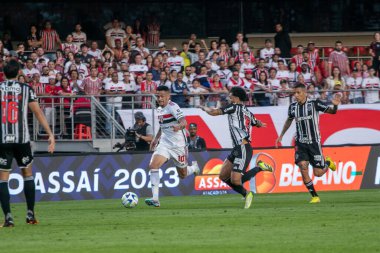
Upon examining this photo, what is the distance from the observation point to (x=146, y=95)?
2841 centimetres

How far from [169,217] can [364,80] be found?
51.7 ft

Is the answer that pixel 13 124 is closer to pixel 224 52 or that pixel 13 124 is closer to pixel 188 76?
pixel 188 76

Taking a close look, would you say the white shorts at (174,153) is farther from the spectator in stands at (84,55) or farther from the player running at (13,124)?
the spectator in stands at (84,55)

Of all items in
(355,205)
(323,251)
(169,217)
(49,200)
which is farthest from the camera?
(49,200)

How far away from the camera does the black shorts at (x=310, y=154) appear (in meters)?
20.5

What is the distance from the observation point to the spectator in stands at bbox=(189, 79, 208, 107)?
29.0m

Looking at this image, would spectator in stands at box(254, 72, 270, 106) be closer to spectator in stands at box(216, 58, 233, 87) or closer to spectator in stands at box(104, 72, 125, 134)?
spectator in stands at box(216, 58, 233, 87)

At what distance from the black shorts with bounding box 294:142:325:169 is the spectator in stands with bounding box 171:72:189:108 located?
874 cm

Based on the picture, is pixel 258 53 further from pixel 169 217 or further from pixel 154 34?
pixel 169 217

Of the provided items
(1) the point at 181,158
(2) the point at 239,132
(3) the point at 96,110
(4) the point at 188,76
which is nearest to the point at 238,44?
(4) the point at 188,76

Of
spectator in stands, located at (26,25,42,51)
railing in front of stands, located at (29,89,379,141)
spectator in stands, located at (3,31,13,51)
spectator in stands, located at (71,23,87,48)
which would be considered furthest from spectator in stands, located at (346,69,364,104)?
spectator in stands, located at (3,31,13,51)

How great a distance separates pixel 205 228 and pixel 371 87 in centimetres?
1738

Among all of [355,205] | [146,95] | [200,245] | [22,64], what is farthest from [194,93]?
[200,245]

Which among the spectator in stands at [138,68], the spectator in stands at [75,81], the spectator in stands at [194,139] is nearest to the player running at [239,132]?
the spectator in stands at [194,139]
